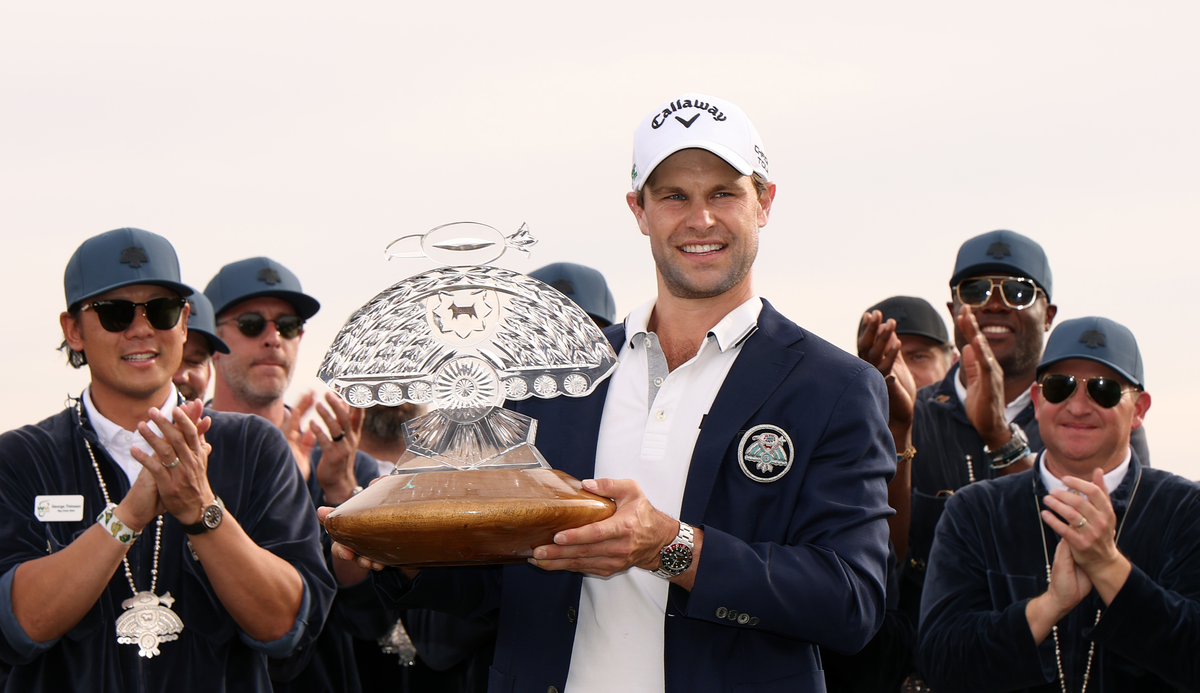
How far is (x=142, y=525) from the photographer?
176 inches

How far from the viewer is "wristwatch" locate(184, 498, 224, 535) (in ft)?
14.8

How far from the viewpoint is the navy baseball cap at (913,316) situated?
8.23 metres

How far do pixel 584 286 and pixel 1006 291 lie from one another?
2.76 meters

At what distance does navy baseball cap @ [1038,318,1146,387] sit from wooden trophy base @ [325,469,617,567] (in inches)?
129

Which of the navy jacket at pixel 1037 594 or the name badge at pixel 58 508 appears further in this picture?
the navy jacket at pixel 1037 594

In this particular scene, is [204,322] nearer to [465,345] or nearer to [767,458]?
[465,345]

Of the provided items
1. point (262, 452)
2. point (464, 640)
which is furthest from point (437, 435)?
point (464, 640)

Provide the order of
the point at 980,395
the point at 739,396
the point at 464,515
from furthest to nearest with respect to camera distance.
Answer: the point at 980,395 < the point at 739,396 < the point at 464,515

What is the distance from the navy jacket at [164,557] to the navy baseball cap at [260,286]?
220cm

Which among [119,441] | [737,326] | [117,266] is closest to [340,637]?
[119,441]

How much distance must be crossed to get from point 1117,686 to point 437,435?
11.6ft

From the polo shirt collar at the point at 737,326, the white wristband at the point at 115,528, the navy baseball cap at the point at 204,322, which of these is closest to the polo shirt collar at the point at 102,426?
the white wristband at the point at 115,528

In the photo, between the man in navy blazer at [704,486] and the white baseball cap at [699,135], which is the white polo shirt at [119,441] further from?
the white baseball cap at [699,135]

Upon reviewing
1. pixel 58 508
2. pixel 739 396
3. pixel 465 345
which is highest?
pixel 465 345
